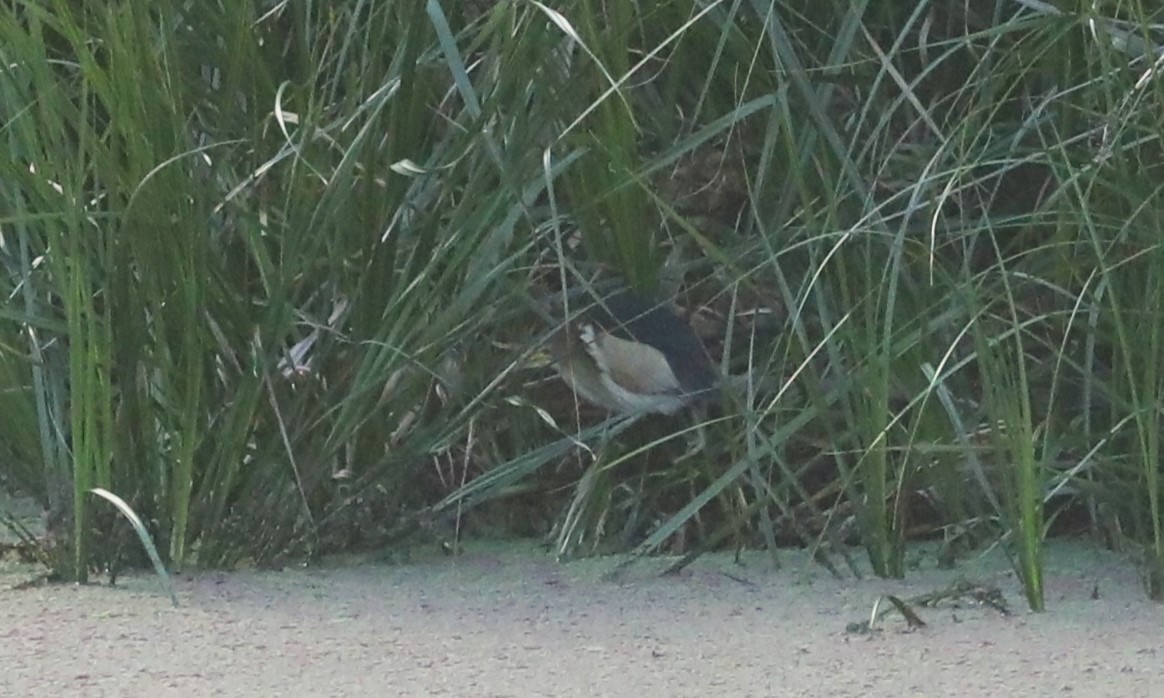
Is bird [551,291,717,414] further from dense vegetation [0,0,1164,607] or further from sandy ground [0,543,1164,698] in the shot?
sandy ground [0,543,1164,698]

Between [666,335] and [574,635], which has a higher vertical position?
[666,335]

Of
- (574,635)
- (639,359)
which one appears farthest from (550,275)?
(574,635)

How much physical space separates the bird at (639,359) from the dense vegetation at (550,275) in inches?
1.8

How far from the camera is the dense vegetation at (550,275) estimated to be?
2123 mm

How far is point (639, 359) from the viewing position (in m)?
2.25

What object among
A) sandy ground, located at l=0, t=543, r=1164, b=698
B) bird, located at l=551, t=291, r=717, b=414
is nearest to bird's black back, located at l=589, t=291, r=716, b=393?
bird, located at l=551, t=291, r=717, b=414

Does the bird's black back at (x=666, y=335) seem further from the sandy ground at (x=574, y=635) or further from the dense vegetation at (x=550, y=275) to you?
the sandy ground at (x=574, y=635)

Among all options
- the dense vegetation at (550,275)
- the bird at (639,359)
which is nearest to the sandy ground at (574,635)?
the dense vegetation at (550,275)

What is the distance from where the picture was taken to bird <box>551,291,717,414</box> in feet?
7.39

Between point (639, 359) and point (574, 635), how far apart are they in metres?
0.41

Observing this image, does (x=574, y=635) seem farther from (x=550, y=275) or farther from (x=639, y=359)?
(x=550, y=275)

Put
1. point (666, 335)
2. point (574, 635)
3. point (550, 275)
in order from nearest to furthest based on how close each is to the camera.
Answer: point (574, 635) < point (666, 335) < point (550, 275)

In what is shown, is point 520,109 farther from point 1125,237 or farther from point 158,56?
point 1125,237

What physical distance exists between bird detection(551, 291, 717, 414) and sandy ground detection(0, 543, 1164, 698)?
18 cm
